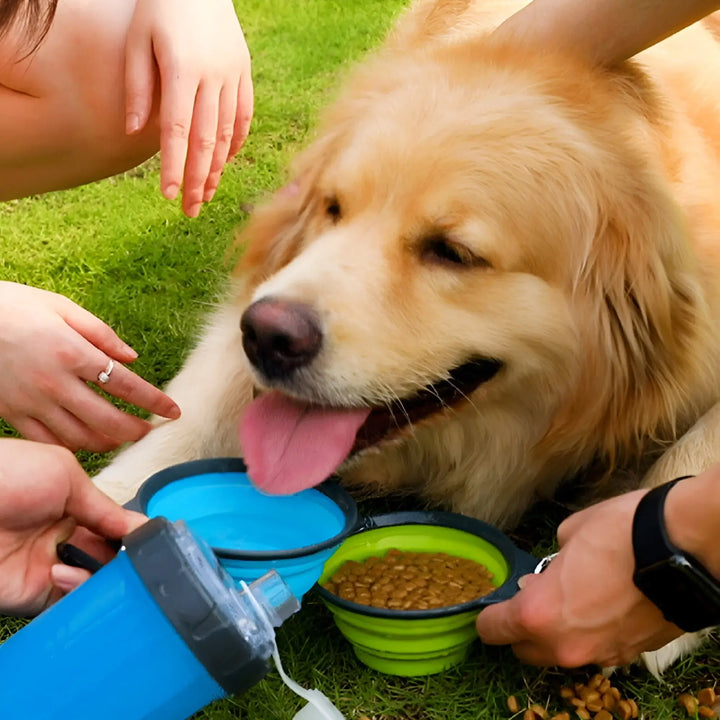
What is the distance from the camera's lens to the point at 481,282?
1.87 m

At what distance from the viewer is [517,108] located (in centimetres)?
195

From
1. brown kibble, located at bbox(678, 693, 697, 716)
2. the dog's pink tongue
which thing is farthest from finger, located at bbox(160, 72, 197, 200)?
brown kibble, located at bbox(678, 693, 697, 716)

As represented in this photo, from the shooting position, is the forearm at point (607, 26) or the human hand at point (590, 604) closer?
the human hand at point (590, 604)

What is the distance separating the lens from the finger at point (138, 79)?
2.21m

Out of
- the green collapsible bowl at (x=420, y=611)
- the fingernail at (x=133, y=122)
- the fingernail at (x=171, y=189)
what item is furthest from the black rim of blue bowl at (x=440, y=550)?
the fingernail at (x=133, y=122)

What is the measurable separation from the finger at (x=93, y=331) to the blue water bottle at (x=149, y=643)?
82 cm

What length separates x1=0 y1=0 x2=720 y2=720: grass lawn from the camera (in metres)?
1.76

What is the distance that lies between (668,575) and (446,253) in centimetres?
73

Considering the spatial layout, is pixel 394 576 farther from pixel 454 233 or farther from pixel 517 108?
pixel 517 108

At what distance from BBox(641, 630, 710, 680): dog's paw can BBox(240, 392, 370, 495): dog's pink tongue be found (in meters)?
0.67

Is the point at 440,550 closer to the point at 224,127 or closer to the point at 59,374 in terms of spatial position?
the point at 59,374

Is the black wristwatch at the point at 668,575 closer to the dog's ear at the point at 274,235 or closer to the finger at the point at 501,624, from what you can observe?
the finger at the point at 501,624

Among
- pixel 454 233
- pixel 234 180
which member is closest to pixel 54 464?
pixel 454 233

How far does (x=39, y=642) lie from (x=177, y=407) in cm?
91
